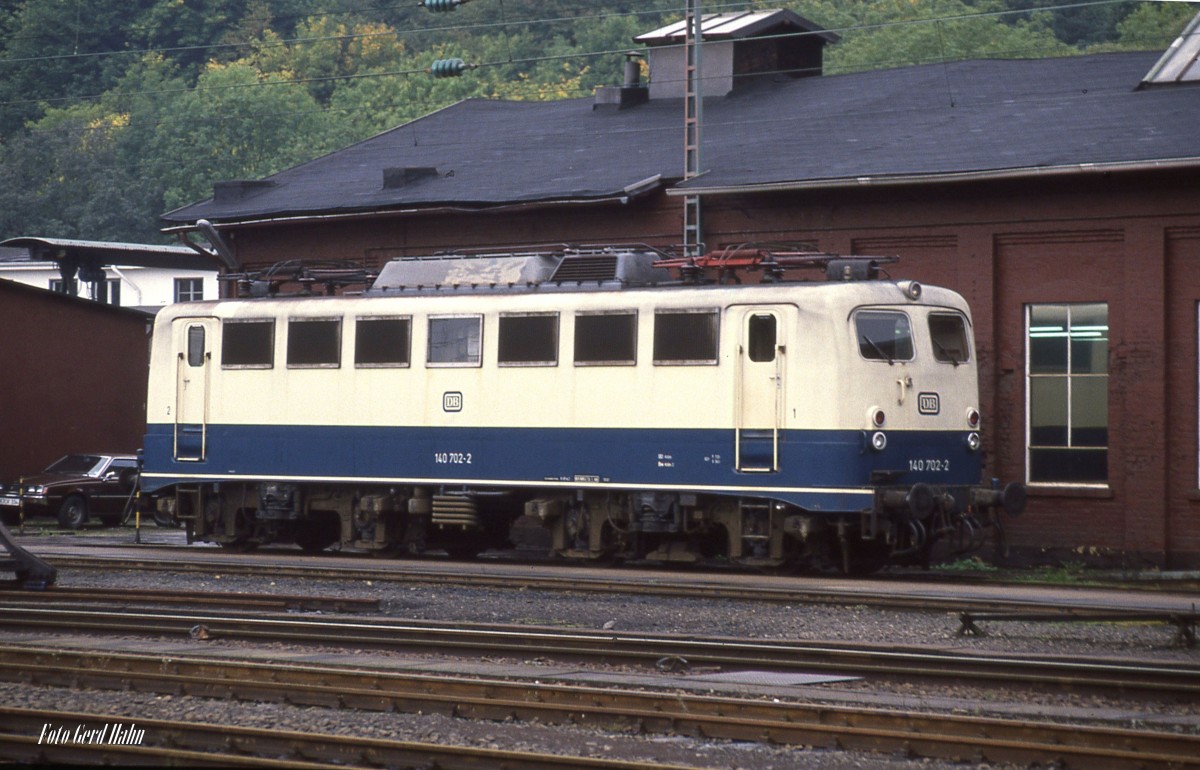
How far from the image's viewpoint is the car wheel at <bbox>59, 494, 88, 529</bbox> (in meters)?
31.0

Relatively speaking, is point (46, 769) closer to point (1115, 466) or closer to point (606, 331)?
point (606, 331)

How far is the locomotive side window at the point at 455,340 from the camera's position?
21.7m

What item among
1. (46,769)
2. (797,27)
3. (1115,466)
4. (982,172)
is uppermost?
(797,27)

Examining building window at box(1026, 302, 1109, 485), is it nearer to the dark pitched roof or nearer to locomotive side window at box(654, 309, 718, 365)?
the dark pitched roof

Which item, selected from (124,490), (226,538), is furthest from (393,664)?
(124,490)

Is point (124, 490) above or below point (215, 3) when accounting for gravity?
below

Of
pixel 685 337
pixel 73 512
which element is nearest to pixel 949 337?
pixel 685 337

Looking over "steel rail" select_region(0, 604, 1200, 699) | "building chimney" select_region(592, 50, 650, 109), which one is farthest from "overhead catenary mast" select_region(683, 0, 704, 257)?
"steel rail" select_region(0, 604, 1200, 699)

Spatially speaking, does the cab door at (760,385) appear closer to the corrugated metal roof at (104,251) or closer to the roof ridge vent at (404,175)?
the roof ridge vent at (404,175)

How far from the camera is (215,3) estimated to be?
299ft

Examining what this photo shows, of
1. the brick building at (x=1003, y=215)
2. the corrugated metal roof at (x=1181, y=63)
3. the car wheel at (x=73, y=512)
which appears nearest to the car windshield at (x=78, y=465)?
the car wheel at (x=73, y=512)

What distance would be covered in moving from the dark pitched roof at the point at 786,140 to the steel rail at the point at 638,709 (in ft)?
43.3

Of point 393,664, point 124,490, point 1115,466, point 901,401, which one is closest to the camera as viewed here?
point 393,664

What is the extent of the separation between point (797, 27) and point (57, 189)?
5844cm
